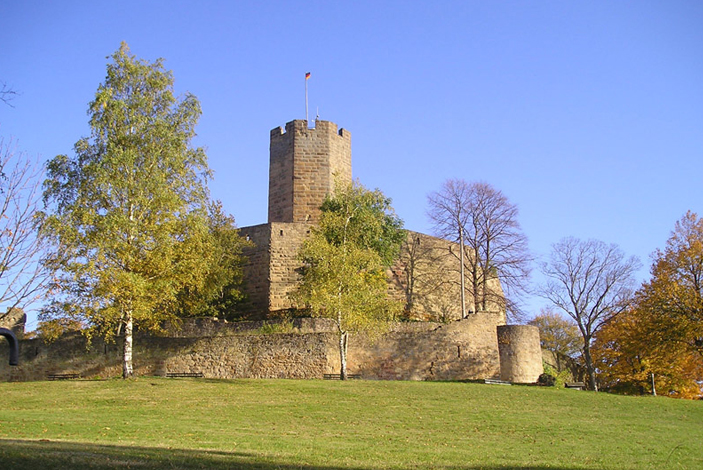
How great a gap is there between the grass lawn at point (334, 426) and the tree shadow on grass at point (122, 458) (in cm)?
2

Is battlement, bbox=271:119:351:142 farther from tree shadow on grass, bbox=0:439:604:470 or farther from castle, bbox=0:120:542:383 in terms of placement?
tree shadow on grass, bbox=0:439:604:470

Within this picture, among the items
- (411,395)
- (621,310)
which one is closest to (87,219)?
(411,395)

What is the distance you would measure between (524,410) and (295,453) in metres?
9.46

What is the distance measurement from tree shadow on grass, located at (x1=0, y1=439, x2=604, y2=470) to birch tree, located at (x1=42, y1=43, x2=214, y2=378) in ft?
35.6

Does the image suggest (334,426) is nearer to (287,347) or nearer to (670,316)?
(287,347)

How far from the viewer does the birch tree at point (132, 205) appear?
73.2 ft

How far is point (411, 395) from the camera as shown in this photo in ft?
69.3

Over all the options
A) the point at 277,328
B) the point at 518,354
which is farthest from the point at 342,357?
the point at 518,354

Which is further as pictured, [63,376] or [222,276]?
[222,276]

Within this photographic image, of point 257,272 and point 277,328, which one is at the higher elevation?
point 257,272

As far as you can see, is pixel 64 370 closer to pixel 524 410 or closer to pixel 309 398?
pixel 309 398

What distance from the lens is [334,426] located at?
15883 mm

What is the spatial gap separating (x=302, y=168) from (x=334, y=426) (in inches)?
891

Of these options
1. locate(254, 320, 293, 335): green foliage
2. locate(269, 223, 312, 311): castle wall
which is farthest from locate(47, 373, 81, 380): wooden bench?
locate(269, 223, 312, 311): castle wall
